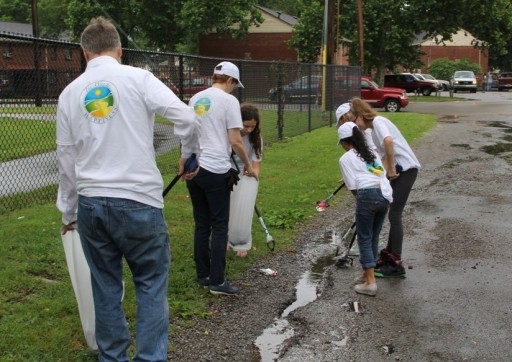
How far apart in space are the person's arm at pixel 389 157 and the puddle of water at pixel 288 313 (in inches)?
46.3

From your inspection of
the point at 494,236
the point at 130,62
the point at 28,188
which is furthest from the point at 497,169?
the point at 28,188

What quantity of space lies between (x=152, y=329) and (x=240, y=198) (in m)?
2.66

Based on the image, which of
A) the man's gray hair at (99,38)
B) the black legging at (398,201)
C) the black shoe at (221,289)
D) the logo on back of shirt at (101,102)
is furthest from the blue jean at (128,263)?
the black legging at (398,201)

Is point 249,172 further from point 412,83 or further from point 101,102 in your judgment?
point 412,83

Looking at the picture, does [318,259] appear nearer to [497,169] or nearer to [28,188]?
[28,188]

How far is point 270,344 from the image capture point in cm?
420

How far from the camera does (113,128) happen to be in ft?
9.98

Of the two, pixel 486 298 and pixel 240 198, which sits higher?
pixel 240 198

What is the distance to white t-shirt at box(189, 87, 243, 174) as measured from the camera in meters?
4.76

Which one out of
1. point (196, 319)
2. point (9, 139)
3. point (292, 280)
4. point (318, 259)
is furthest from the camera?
point (9, 139)

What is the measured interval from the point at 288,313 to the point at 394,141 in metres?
1.84

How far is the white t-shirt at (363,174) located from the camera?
199 inches

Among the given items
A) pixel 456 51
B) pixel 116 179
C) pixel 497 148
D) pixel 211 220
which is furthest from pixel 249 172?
pixel 456 51

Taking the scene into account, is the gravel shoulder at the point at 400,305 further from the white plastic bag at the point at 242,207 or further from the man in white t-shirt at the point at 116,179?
the man in white t-shirt at the point at 116,179
